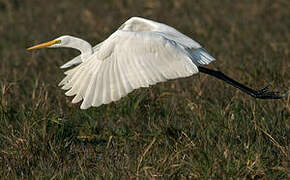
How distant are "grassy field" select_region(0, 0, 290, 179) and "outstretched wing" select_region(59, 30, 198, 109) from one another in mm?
456

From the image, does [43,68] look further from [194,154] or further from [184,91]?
[194,154]

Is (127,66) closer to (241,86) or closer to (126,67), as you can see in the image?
(126,67)

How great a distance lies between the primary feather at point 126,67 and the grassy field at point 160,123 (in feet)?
1.48

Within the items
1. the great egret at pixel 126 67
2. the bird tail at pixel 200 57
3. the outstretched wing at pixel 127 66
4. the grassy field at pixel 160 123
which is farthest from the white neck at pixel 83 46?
the bird tail at pixel 200 57

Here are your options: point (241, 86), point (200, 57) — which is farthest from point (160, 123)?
point (241, 86)

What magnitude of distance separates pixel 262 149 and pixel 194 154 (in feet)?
1.78

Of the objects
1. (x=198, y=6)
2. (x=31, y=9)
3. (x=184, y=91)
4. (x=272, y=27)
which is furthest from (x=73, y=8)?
(x=184, y=91)

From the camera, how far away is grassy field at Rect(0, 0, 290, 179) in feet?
13.3

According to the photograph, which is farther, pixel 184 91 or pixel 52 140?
pixel 184 91

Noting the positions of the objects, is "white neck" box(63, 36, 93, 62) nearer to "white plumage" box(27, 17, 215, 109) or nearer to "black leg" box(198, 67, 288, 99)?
"white plumage" box(27, 17, 215, 109)

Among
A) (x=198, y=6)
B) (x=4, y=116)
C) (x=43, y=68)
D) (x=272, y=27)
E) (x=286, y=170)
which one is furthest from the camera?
(x=198, y=6)

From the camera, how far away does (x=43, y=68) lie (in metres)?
7.62

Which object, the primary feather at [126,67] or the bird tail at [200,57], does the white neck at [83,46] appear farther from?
the bird tail at [200,57]

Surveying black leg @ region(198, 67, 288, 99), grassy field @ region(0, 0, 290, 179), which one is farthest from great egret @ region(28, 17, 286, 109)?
black leg @ region(198, 67, 288, 99)
